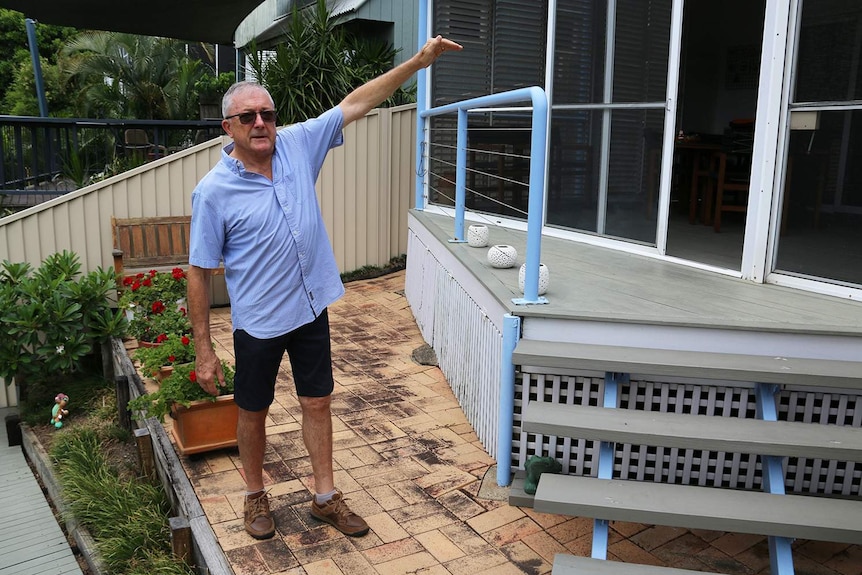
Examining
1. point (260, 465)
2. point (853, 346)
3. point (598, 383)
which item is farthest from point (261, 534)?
point (853, 346)

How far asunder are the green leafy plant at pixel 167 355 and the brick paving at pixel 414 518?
1.92ft

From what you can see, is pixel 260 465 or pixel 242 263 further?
pixel 260 465

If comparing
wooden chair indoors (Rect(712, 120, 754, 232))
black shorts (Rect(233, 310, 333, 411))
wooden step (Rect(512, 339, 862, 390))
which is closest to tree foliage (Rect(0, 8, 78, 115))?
wooden chair indoors (Rect(712, 120, 754, 232))

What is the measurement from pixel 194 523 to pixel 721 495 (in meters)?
1.94

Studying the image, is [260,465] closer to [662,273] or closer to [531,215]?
[531,215]

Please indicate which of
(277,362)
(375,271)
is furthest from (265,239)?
(375,271)

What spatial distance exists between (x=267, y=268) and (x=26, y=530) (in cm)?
266

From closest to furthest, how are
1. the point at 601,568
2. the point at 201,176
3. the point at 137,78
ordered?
the point at 601,568 → the point at 201,176 → the point at 137,78

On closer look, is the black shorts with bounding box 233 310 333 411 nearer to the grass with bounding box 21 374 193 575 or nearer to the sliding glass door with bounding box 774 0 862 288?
the grass with bounding box 21 374 193 575

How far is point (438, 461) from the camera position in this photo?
11.2 ft

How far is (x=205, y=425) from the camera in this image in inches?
134

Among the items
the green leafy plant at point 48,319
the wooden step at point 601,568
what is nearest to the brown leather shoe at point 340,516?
the wooden step at point 601,568

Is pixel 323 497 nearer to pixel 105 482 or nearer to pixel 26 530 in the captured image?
pixel 105 482

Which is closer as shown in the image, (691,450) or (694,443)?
(694,443)
